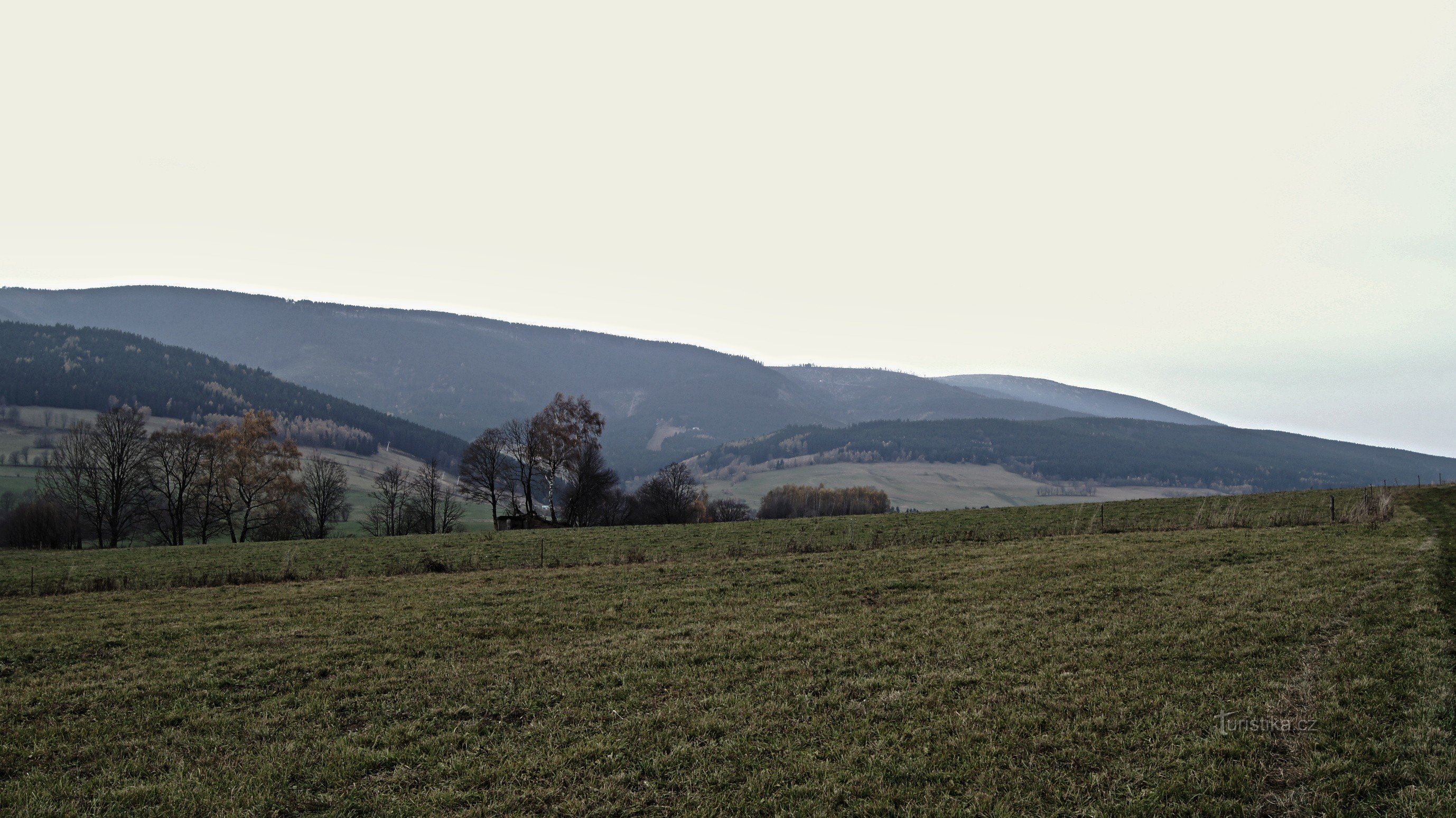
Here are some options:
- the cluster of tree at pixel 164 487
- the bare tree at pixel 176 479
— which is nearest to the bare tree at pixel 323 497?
the cluster of tree at pixel 164 487

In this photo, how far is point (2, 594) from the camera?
23.9 metres

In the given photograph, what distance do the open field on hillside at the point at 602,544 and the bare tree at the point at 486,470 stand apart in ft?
68.5

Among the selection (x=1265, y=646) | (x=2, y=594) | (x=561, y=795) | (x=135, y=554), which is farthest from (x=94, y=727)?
(x=135, y=554)

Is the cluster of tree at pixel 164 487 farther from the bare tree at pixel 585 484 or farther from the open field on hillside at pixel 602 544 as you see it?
the bare tree at pixel 585 484

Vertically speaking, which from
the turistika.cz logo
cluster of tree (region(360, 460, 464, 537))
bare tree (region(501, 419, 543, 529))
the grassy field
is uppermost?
bare tree (region(501, 419, 543, 529))

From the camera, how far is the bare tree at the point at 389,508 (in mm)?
85875

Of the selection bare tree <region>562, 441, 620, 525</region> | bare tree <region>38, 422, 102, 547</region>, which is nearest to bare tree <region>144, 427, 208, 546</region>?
bare tree <region>38, 422, 102, 547</region>

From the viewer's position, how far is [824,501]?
15362 centimetres

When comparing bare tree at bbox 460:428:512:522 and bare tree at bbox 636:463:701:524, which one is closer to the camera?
bare tree at bbox 460:428:512:522

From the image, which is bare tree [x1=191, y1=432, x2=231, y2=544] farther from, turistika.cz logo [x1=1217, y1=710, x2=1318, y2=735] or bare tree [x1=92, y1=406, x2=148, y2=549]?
turistika.cz logo [x1=1217, y1=710, x2=1318, y2=735]

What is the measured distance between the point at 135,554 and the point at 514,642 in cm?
3806

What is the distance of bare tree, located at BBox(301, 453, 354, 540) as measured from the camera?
75.2 m

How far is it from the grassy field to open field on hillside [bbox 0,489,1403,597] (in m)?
Answer: 7.28

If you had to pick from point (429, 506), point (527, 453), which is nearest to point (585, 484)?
point (527, 453)
